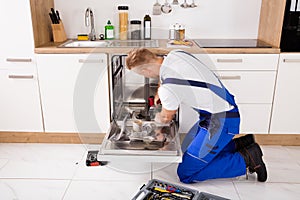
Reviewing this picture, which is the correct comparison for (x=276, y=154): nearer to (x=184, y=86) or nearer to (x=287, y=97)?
(x=287, y=97)

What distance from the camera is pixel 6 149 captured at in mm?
2496

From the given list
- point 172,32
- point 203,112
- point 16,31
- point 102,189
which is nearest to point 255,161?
point 203,112

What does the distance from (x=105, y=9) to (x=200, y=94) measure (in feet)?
4.86

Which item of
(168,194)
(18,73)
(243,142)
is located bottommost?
(168,194)

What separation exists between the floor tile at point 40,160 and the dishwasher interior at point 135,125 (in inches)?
17.5

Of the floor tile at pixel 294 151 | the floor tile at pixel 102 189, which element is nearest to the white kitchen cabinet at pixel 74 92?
the floor tile at pixel 102 189

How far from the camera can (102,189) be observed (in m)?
1.96

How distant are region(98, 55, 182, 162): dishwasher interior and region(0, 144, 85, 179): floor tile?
0.44 metres

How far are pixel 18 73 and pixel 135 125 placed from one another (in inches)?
41.0

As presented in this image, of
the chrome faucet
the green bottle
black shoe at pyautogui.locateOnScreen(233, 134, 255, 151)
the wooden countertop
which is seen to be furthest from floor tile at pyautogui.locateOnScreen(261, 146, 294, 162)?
the chrome faucet

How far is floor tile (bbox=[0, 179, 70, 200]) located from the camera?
1891mm

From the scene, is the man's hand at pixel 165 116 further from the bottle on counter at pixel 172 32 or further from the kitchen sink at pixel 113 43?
the bottle on counter at pixel 172 32

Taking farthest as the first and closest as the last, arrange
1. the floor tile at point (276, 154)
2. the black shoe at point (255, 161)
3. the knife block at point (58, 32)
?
the knife block at point (58, 32), the floor tile at point (276, 154), the black shoe at point (255, 161)

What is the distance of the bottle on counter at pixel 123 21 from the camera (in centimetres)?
277
